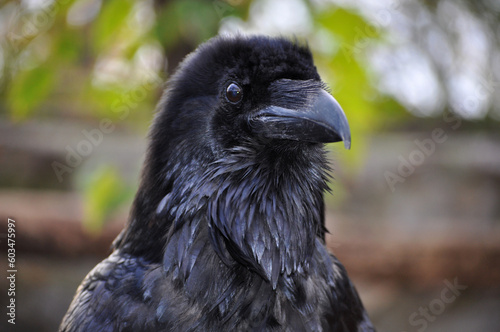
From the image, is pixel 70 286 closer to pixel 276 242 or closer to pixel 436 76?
pixel 276 242

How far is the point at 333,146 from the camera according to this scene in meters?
2.65

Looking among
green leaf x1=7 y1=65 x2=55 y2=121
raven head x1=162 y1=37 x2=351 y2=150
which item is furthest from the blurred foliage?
raven head x1=162 y1=37 x2=351 y2=150

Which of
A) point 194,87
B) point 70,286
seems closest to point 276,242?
point 194,87

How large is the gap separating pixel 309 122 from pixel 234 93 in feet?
1.07

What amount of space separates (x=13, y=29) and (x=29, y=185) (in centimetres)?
507

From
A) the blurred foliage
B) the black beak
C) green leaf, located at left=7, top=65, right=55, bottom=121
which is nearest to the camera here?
the black beak

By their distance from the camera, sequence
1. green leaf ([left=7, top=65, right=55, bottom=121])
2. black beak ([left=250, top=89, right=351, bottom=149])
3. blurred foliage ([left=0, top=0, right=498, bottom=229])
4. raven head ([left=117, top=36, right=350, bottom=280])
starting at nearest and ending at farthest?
black beak ([left=250, top=89, right=351, bottom=149])
raven head ([left=117, top=36, right=350, bottom=280])
blurred foliage ([left=0, top=0, right=498, bottom=229])
green leaf ([left=7, top=65, right=55, bottom=121])

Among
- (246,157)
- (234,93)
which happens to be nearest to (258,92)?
(234,93)

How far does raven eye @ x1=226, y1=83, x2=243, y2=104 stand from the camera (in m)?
1.98

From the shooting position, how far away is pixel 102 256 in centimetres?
473

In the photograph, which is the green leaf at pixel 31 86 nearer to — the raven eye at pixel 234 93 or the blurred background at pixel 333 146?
the blurred background at pixel 333 146

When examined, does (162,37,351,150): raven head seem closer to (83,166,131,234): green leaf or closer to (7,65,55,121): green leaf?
(83,166,131,234): green leaf

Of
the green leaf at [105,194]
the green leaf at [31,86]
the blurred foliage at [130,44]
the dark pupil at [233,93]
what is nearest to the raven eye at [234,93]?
the dark pupil at [233,93]

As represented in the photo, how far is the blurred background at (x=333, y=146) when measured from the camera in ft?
9.41
